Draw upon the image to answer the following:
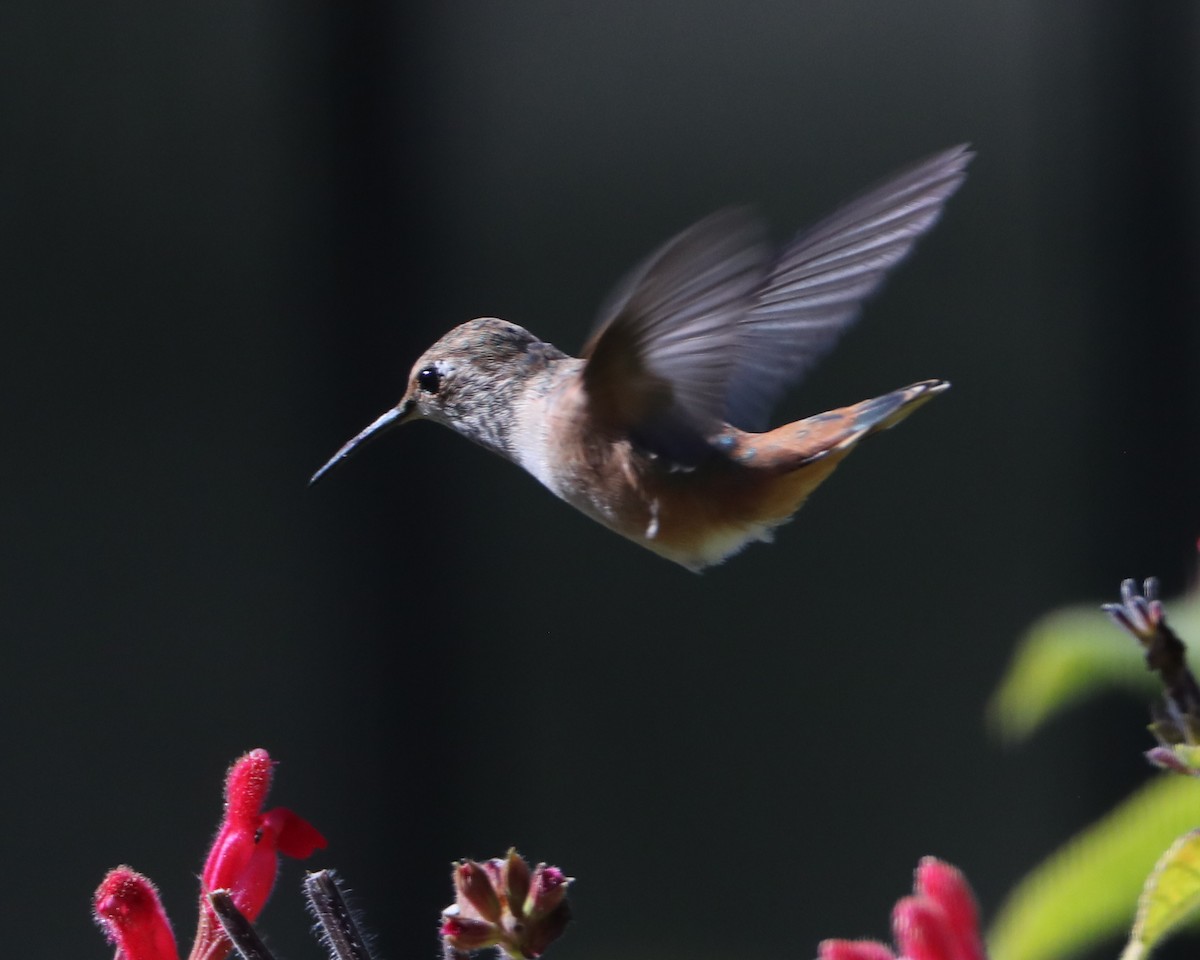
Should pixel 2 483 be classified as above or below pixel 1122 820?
above

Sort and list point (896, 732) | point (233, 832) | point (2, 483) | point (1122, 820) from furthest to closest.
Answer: point (896, 732) → point (2, 483) → point (1122, 820) → point (233, 832)

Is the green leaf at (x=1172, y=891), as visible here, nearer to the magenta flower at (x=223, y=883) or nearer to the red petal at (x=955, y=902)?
the red petal at (x=955, y=902)

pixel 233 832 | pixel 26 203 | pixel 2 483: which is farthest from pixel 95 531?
pixel 233 832

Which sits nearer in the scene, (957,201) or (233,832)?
(233,832)

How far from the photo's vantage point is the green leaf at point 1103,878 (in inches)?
35.2

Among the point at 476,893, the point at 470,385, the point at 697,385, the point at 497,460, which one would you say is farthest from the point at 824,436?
the point at 497,460

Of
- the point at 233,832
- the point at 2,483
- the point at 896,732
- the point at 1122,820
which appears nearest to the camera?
the point at 233,832

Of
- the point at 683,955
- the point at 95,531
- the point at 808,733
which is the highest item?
the point at 95,531

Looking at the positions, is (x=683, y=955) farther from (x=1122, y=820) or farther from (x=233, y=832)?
(x=233, y=832)

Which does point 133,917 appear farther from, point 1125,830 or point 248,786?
point 1125,830

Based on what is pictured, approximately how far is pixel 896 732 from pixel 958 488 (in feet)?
1.68

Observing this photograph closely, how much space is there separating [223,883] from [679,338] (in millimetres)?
387

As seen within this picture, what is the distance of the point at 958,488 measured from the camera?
112 inches

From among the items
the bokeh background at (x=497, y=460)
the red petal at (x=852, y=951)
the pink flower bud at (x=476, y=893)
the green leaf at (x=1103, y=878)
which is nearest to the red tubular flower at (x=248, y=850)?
the pink flower bud at (x=476, y=893)
